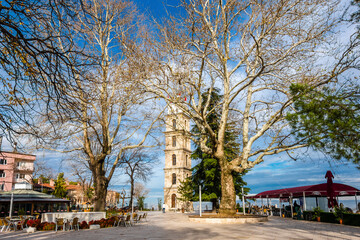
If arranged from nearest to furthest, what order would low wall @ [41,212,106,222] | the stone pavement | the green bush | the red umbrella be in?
the stone pavement → the green bush → low wall @ [41,212,106,222] → the red umbrella

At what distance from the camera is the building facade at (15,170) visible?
159 feet

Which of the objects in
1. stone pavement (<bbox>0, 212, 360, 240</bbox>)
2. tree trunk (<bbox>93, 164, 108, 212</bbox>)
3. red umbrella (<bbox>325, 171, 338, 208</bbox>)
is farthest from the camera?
tree trunk (<bbox>93, 164, 108, 212</bbox>)

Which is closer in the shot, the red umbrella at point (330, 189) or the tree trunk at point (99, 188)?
the red umbrella at point (330, 189)

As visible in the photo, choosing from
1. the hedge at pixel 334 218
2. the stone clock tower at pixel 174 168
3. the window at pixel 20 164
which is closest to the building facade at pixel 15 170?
the window at pixel 20 164

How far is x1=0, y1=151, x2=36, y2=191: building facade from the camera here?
48.4 m

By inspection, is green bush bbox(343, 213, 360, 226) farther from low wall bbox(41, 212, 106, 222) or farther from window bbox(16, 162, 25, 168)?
window bbox(16, 162, 25, 168)

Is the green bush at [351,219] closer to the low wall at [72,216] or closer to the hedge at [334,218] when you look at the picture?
the hedge at [334,218]

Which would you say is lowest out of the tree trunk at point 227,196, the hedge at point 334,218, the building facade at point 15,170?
the hedge at point 334,218

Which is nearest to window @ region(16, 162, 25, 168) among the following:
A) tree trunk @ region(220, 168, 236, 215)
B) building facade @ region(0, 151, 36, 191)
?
building facade @ region(0, 151, 36, 191)

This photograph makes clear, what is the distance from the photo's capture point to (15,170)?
1855 inches

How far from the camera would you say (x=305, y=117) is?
27.3 ft

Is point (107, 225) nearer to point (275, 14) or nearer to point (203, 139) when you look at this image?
point (203, 139)

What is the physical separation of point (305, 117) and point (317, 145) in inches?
46.7

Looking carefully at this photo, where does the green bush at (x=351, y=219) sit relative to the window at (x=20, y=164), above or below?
below
